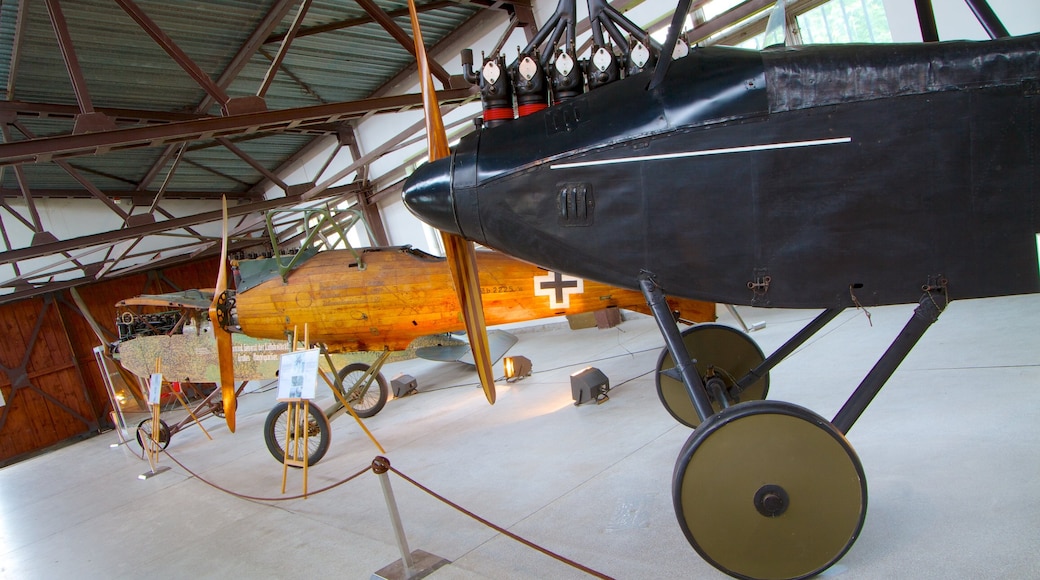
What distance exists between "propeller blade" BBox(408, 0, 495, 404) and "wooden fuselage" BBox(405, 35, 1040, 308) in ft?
1.60

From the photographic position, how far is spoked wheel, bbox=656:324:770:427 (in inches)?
153

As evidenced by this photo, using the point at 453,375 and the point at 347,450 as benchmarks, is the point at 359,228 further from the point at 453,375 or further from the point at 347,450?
the point at 347,450

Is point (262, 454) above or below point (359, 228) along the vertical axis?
below

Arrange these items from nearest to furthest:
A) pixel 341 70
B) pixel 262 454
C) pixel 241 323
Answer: pixel 241 323 < pixel 262 454 < pixel 341 70

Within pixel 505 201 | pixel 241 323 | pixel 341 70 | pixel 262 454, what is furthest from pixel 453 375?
pixel 505 201

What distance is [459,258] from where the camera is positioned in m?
3.24

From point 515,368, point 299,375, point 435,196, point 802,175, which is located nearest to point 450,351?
point 515,368

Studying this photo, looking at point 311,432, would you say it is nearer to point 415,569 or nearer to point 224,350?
point 224,350

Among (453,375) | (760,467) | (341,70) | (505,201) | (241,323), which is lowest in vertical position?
(453,375)

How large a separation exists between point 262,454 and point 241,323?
1.90 metres

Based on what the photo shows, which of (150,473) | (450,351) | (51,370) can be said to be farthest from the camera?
(51,370)

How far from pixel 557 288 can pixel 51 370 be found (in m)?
16.0

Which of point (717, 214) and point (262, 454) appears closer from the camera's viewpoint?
point (717, 214)

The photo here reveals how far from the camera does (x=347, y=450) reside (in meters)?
6.45
